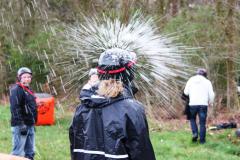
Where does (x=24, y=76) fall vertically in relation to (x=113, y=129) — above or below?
above

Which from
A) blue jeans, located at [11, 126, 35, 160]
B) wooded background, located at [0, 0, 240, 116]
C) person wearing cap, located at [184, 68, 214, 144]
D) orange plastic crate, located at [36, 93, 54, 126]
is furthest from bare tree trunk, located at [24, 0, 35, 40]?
blue jeans, located at [11, 126, 35, 160]

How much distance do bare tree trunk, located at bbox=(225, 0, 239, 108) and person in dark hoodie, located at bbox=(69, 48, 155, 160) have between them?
11.4 meters

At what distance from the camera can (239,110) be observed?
16062 millimetres

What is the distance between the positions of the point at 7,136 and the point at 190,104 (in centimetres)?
394

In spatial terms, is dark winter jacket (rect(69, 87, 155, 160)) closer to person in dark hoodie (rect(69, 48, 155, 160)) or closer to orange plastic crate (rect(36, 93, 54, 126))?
person in dark hoodie (rect(69, 48, 155, 160))

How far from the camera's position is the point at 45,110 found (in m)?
13.0

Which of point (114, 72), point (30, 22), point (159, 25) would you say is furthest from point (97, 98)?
point (30, 22)

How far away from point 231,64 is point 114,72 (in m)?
12.4

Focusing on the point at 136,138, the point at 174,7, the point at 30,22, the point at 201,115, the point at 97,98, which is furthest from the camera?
the point at 30,22

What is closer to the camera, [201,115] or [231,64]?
[201,115]

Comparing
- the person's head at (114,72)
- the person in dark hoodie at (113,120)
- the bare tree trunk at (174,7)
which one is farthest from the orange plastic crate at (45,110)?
the person's head at (114,72)

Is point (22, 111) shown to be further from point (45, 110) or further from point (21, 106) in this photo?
point (45, 110)

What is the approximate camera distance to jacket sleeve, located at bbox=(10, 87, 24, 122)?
7242 mm

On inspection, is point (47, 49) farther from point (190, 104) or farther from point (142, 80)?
point (142, 80)
